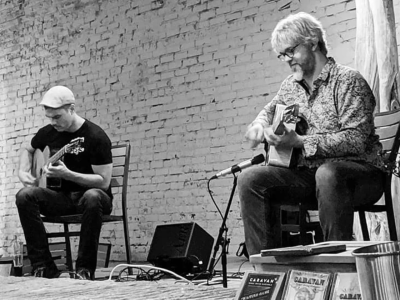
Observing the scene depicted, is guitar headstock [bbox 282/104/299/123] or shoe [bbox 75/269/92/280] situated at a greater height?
guitar headstock [bbox 282/104/299/123]

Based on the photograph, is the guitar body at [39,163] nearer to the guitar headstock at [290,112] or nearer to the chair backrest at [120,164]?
the chair backrest at [120,164]

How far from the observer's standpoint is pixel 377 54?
12.3ft

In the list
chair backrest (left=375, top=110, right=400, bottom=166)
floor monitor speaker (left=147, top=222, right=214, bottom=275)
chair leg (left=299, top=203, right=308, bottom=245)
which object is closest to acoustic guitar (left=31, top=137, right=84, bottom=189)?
floor monitor speaker (left=147, top=222, right=214, bottom=275)

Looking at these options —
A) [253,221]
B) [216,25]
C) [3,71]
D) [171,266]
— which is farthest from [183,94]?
[253,221]

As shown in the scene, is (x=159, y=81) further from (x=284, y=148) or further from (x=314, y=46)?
(x=284, y=148)

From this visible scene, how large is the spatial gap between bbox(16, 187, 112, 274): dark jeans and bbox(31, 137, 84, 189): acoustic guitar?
0.09 meters

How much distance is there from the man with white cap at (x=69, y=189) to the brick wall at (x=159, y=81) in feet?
5.35

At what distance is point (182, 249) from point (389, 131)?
1468mm

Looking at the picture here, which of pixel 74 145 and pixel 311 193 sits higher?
pixel 74 145

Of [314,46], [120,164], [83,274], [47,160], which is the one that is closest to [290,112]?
[314,46]

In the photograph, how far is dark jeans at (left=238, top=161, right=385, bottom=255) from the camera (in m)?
2.28

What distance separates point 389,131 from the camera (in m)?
2.80

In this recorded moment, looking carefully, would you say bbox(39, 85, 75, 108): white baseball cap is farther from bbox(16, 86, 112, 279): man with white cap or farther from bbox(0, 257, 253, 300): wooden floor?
bbox(0, 257, 253, 300): wooden floor

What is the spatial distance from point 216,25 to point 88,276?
8.98 feet
